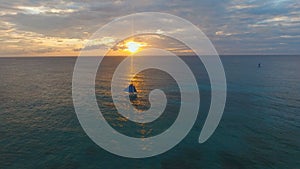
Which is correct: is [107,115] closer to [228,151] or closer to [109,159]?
[109,159]

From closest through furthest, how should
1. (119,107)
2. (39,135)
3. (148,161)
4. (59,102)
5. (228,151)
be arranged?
(148,161)
(228,151)
(39,135)
(119,107)
(59,102)

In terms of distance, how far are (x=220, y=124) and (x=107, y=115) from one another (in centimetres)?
2745

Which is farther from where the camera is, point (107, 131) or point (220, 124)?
point (220, 124)

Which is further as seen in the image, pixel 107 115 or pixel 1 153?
pixel 107 115

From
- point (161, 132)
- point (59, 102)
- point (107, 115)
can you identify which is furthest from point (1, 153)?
point (59, 102)

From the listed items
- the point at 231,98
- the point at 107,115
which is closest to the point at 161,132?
the point at 107,115

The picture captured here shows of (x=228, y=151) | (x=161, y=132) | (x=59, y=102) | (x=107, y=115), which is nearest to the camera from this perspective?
(x=228, y=151)

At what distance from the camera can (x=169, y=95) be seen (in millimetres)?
71000

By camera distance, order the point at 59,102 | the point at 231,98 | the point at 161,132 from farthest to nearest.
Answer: the point at 231,98, the point at 59,102, the point at 161,132

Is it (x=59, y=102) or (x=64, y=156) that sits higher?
(x=59, y=102)

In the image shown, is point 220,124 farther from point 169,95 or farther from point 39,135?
point 39,135

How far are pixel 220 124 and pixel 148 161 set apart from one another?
2136 centimetres

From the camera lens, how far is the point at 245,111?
51.9 m

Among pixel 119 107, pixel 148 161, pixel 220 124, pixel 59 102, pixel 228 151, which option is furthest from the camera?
pixel 59 102
